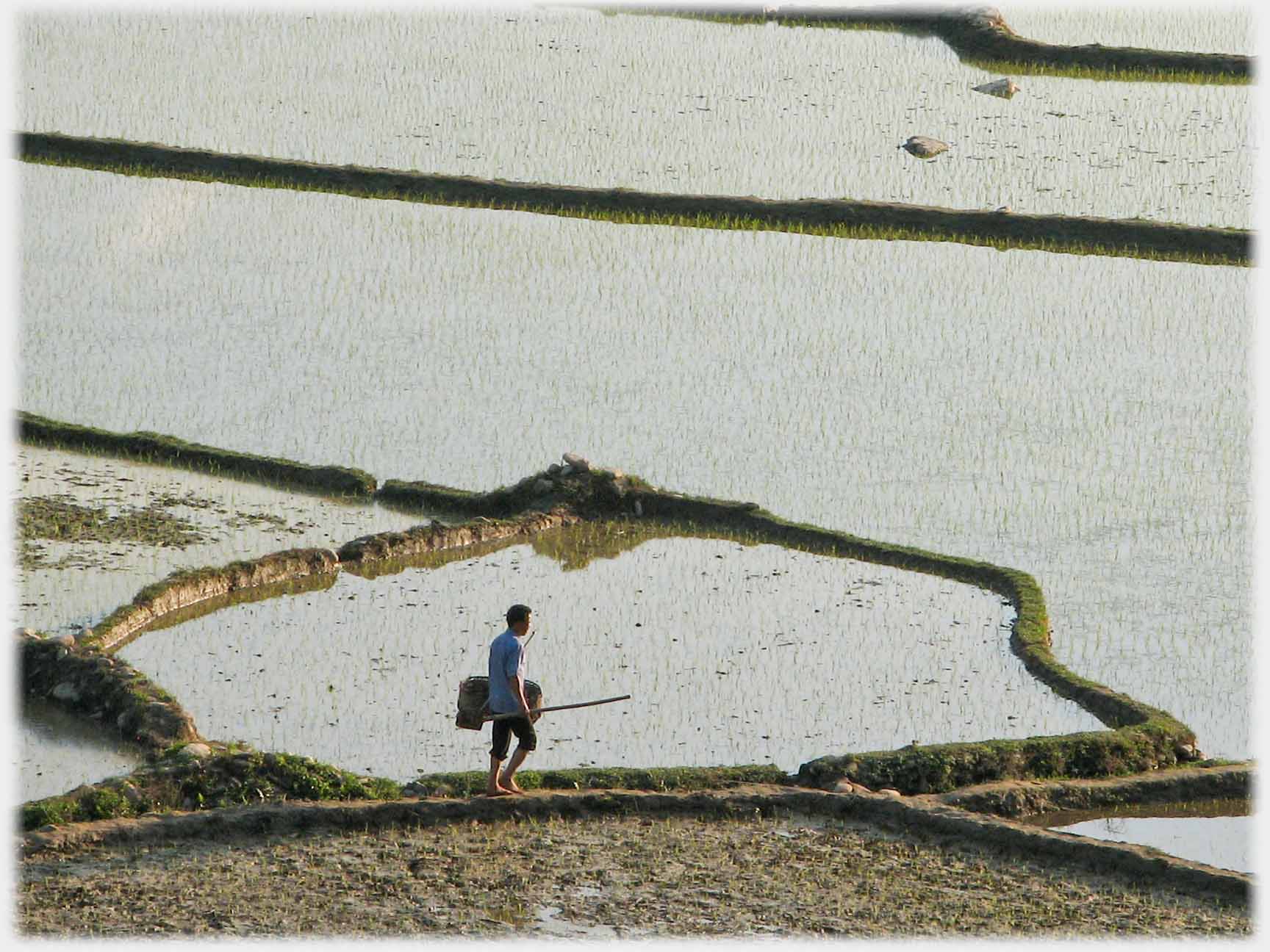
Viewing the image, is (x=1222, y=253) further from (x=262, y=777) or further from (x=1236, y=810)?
(x=262, y=777)

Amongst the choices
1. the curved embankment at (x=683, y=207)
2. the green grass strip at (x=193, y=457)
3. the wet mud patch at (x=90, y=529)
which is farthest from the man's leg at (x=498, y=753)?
the curved embankment at (x=683, y=207)

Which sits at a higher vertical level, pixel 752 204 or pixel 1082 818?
pixel 752 204

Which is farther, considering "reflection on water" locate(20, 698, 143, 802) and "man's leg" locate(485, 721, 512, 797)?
"reflection on water" locate(20, 698, 143, 802)

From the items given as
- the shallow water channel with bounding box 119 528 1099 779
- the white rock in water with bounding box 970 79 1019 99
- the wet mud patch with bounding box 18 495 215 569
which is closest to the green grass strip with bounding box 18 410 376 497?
the wet mud patch with bounding box 18 495 215 569

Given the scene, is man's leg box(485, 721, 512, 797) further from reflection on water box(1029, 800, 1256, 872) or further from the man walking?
reflection on water box(1029, 800, 1256, 872)

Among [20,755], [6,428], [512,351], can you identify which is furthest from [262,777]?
[512,351]

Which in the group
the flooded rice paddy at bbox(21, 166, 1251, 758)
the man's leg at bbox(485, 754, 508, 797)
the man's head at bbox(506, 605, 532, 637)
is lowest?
the man's leg at bbox(485, 754, 508, 797)
